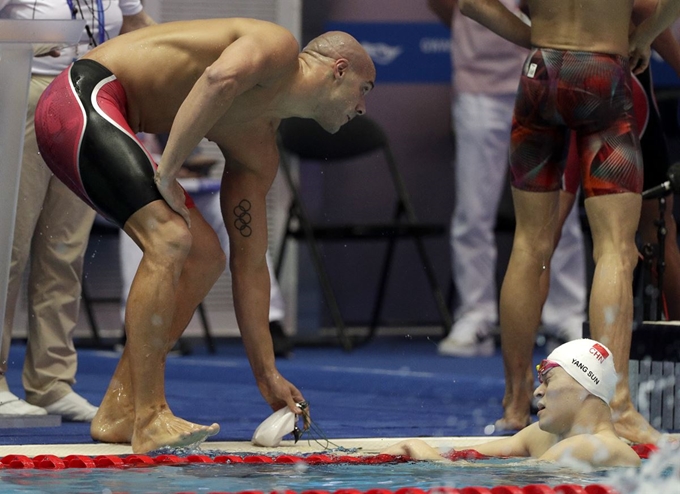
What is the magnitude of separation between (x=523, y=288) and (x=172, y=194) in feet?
4.39

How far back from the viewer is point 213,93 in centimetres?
393

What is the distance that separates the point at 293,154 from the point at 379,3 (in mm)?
1202

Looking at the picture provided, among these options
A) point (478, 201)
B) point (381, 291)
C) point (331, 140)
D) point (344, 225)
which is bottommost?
point (381, 291)

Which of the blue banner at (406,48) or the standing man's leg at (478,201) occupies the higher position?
the blue banner at (406,48)

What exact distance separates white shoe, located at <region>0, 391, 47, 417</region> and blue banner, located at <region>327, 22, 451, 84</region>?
3.99 m

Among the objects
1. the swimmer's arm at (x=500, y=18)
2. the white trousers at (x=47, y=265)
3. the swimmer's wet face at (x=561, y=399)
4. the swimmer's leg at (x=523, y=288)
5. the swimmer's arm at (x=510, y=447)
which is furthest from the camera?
the white trousers at (x=47, y=265)

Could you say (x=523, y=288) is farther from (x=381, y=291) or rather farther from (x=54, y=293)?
(x=381, y=291)

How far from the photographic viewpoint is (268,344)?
4.48 meters

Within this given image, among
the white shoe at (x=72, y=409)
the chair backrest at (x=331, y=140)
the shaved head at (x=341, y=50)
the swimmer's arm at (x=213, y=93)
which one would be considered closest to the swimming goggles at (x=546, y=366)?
the shaved head at (x=341, y=50)

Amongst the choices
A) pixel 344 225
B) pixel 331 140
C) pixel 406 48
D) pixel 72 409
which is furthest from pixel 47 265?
pixel 406 48

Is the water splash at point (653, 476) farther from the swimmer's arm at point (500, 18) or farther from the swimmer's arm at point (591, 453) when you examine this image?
the swimmer's arm at point (500, 18)

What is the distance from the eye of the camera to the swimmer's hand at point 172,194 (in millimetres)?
3992

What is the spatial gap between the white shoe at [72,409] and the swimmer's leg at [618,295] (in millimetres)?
1885

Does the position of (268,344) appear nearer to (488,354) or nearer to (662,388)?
(662,388)
